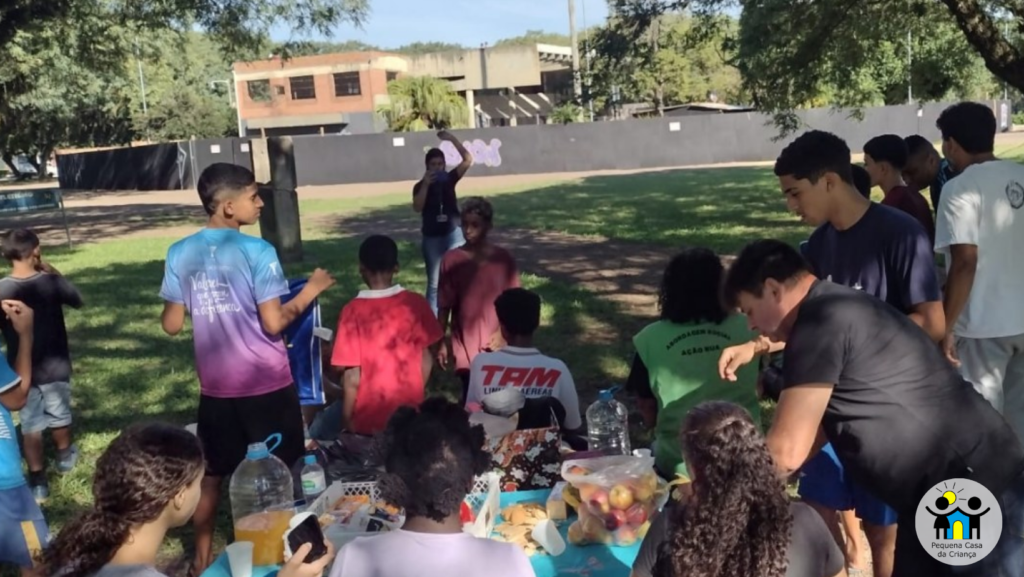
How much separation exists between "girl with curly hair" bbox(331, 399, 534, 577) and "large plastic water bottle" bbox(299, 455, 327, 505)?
93cm

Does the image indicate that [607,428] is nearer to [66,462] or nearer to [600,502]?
[600,502]

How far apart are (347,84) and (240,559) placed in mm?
62609

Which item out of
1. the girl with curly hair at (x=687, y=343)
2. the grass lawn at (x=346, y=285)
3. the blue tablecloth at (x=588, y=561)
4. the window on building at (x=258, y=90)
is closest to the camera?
the blue tablecloth at (x=588, y=561)

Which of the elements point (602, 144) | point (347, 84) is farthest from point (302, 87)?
point (602, 144)

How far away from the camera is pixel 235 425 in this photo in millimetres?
3918

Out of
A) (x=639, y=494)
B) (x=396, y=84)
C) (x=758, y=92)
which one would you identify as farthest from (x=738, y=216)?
(x=396, y=84)

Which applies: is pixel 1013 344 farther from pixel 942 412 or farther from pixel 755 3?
pixel 755 3

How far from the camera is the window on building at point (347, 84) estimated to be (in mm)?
62062

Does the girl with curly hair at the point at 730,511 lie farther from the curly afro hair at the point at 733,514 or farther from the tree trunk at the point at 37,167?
the tree trunk at the point at 37,167

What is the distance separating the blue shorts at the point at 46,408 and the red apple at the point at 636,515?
4.06m

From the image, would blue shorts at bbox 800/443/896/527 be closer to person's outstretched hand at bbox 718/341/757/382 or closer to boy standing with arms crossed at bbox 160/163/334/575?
person's outstretched hand at bbox 718/341/757/382

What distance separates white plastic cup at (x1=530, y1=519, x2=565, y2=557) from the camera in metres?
2.81

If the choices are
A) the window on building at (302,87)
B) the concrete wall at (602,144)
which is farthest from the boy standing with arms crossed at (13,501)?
the window on building at (302,87)

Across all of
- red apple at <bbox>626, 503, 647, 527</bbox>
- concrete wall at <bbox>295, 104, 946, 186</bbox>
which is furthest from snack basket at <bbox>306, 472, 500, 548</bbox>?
concrete wall at <bbox>295, 104, 946, 186</bbox>
